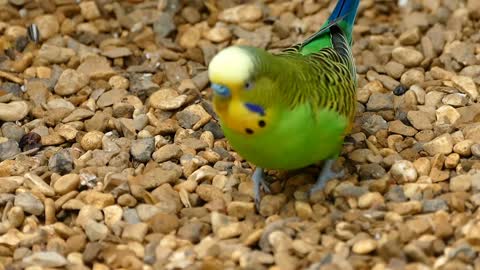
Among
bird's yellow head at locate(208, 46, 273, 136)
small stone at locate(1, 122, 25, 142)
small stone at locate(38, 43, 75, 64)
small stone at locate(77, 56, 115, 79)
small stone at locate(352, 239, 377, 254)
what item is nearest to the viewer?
bird's yellow head at locate(208, 46, 273, 136)

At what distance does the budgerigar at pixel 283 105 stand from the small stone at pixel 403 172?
25 centimetres

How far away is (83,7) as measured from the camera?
4812 millimetres

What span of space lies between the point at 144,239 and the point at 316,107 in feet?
2.55

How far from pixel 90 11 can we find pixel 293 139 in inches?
81.4

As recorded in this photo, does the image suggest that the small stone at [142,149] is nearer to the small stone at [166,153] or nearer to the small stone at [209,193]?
the small stone at [166,153]

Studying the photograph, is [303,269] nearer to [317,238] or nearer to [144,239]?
[317,238]

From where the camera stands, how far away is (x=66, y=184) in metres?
3.52

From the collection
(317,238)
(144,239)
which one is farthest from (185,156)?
(317,238)

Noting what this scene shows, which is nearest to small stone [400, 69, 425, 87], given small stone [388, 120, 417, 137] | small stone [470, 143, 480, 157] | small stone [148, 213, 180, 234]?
small stone [388, 120, 417, 137]

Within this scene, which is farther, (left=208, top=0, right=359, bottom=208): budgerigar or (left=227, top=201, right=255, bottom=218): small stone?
(left=227, top=201, right=255, bottom=218): small stone

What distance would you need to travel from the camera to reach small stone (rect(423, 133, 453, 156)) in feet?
11.9

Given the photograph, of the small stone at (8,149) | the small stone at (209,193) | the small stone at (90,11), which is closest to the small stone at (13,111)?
the small stone at (8,149)

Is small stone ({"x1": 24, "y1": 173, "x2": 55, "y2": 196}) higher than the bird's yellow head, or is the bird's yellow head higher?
the bird's yellow head

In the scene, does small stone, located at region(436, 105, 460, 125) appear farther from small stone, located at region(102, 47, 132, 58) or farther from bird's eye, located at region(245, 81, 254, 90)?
small stone, located at region(102, 47, 132, 58)
